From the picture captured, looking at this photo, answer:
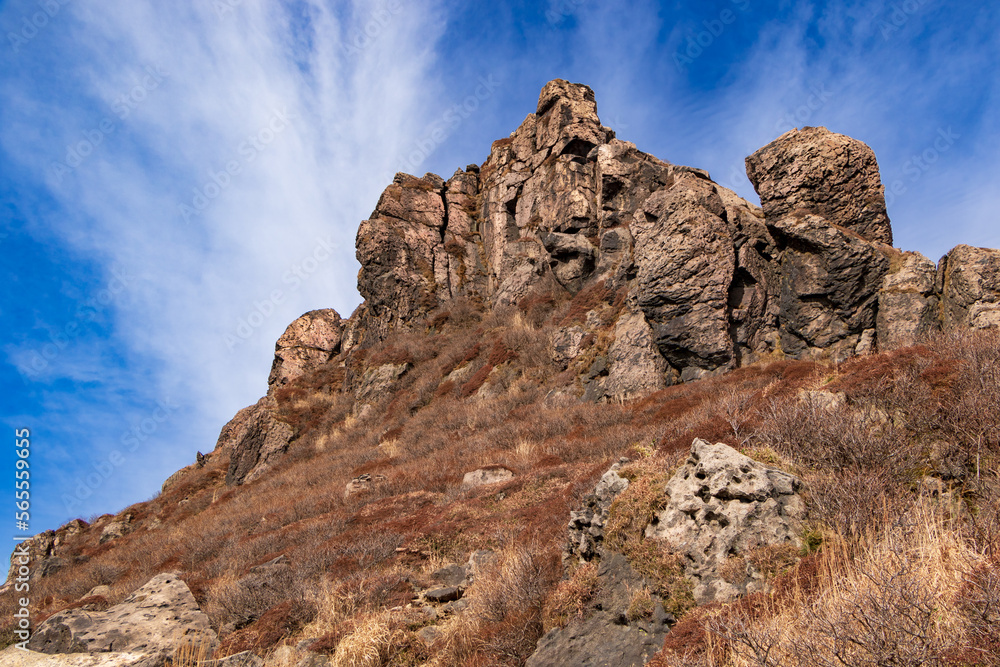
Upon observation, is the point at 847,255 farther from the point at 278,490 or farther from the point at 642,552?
the point at 278,490

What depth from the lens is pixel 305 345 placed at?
130 ft

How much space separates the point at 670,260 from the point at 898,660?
1576cm

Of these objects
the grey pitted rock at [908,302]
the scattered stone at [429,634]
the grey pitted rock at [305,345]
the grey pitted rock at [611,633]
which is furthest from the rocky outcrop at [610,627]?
the grey pitted rock at [305,345]

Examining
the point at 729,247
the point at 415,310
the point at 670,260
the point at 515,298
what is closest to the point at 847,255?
the point at 729,247

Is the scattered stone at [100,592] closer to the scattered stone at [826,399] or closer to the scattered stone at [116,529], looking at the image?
the scattered stone at [826,399]

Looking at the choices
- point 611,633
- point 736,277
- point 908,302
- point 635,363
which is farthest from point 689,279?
point 611,633

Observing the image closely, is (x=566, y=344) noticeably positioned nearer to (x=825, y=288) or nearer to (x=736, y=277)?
(x=736, y=277)

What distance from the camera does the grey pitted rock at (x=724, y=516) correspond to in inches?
172

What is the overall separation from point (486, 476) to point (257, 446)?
19.0 meters

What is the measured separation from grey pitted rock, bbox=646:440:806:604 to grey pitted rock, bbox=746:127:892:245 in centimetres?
1461

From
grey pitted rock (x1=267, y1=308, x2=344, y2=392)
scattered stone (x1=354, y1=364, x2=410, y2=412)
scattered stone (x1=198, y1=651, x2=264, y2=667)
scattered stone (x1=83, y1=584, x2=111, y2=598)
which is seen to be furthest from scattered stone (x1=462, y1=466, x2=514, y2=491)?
grey pitted rock (x1=267, y1=308, x2=344, y2=392)

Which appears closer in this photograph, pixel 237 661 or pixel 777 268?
pixel 237 661

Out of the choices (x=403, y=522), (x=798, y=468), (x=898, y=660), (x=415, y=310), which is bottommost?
(x=898, y=660)

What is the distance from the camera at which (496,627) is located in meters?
5.39
